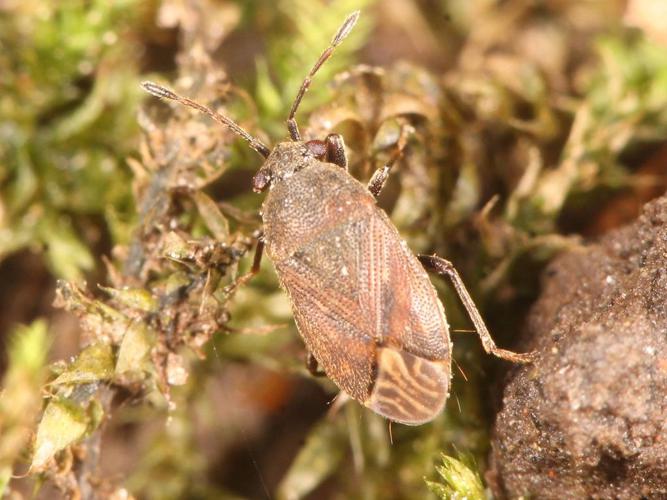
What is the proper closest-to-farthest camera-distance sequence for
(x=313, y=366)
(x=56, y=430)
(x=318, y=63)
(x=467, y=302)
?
(x=56, y=430)
(x=467, y=302)
(x=313, y=366)
(x=318, y=63)

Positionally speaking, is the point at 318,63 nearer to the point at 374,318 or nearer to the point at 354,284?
the point at 354,284

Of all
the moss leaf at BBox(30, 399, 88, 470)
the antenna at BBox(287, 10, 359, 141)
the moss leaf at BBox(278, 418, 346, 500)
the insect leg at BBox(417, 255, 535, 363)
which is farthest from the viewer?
the moss leaf at BBox(278, 418, 346, 500)

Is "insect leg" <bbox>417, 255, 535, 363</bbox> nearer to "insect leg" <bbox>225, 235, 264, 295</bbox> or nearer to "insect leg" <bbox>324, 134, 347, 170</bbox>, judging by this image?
"insect leg" <bbox>324, 134, 347, 170</bbox>

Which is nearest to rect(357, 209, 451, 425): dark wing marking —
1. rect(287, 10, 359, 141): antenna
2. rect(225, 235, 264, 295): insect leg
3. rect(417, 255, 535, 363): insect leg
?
rect(417, 255, 535, 363): insect leg

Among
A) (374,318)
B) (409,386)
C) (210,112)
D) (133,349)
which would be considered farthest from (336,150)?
(133,349)

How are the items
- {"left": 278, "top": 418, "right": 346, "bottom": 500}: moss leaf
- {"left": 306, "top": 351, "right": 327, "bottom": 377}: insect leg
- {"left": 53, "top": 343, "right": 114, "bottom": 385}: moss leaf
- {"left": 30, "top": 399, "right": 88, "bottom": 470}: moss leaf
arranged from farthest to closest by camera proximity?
{"left": 278, "top": 418, "right": 346, "bottom": 500}: moss leaf
{"left": 306, "top": 351, "right": 327, "bottom": 377}: insect leg
{"left": 53, "top": 343, "right": 114, "bottom": 385}: moss leaf
{"left": 30, "top": 399, "right": 88, "bottom": 470}: moss leaf

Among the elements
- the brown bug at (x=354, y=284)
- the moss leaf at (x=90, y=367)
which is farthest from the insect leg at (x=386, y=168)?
the moss leaf at (x=90, y=367)

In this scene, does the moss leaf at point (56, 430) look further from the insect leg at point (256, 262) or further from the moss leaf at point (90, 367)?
the insect leg at point (256, 262)
